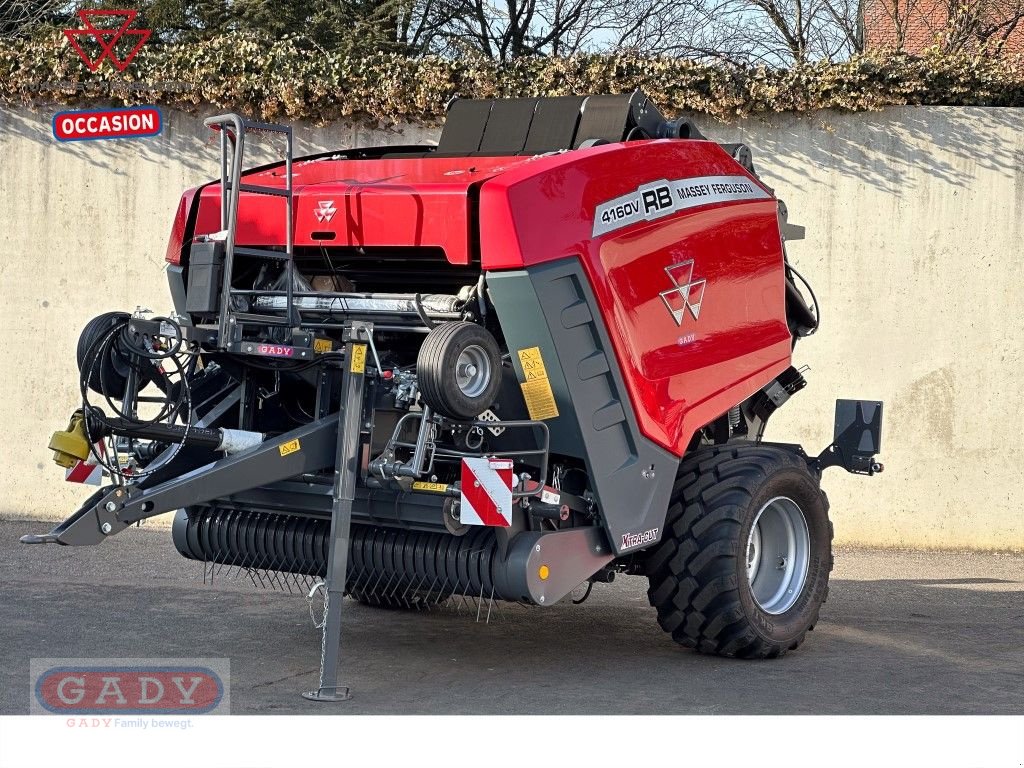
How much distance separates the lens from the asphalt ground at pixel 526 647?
557cm

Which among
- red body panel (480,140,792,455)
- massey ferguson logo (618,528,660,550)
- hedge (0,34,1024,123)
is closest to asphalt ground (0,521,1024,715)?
massey ferguson logo (618,528,660,550)

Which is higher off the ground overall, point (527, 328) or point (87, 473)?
point (527, 328)

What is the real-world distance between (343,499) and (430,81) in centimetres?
537

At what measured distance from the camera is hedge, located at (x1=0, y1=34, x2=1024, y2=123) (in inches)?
390

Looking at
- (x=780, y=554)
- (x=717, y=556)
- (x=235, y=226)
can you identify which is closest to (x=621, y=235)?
(x=717, y=556)

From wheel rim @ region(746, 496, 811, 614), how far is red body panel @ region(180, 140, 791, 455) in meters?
0.64

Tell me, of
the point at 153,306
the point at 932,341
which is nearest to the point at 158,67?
the point at 153,306

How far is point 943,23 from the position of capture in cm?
1375

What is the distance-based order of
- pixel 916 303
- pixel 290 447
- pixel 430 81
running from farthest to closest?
pixel 430 81
pixel 916 303
pixel 290 447

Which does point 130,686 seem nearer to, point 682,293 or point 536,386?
point 536,386

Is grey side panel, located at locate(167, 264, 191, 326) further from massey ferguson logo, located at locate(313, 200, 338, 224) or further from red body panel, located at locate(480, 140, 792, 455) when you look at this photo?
red body panel, located at locate(480, 140, 792, 455)

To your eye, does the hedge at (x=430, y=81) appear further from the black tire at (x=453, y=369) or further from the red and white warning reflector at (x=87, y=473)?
the black tire at (x=453, y=369)

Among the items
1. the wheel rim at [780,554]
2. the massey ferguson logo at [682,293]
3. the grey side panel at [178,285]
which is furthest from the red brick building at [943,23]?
the grey side panel at [178,285]

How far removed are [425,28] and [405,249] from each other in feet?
28.3
